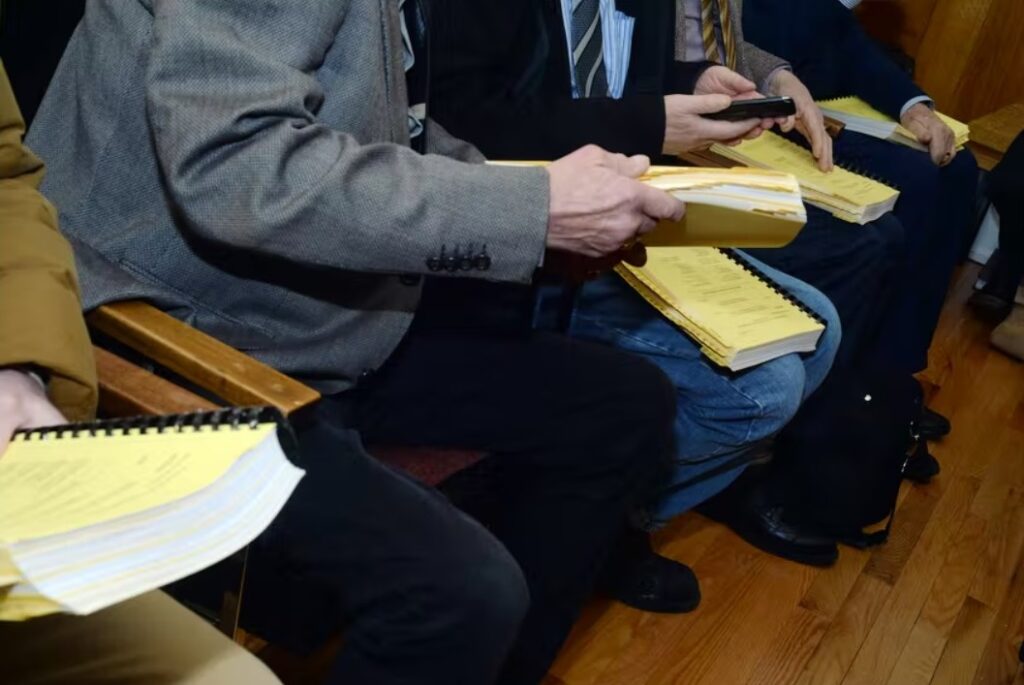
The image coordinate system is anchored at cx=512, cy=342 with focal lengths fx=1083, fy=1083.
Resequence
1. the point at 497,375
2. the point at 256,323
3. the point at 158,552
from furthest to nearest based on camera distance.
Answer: the point at 497,375 < the point at 256,323 < the point at 158,552

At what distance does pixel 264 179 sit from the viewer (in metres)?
0.93

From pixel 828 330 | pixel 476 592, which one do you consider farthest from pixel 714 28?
pixel 476 592

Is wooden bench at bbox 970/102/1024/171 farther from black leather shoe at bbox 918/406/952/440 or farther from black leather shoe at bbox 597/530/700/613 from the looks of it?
black leather shoe at bbox 597/530/700/613

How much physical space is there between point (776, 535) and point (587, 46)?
91 centimetres

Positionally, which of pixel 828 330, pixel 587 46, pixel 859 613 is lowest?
pixel 859 613

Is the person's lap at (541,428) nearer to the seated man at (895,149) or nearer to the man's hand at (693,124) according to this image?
the man's hand at (693,124)

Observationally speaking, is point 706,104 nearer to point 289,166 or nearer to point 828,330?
point 828,330

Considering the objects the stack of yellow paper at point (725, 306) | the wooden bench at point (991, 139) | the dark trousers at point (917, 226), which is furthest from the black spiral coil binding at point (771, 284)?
the wooden bench at point (991, 139)

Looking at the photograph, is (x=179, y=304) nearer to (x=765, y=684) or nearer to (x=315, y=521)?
(x=315, y=521)

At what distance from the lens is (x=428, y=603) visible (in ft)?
3.10

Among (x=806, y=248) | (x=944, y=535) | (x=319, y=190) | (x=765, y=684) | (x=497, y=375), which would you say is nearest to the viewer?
(x=319, y=190)

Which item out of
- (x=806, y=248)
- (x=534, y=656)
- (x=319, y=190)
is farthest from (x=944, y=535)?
(x=319, y=190)

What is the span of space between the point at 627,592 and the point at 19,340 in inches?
42.8

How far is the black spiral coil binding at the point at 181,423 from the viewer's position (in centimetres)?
68
